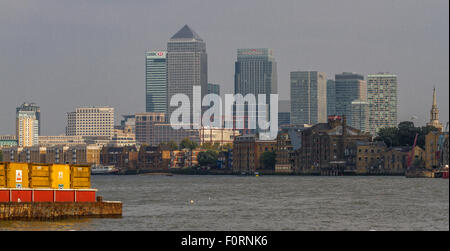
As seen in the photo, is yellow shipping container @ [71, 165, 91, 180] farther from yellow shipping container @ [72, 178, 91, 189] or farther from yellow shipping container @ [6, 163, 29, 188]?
yellow shipping container @ [6, 163, 29, 188]

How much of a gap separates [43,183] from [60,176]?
134 centimetres

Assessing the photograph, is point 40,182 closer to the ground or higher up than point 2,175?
closer to the ground

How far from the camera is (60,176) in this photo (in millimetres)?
58188

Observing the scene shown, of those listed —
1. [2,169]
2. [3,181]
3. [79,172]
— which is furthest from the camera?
[79,172]

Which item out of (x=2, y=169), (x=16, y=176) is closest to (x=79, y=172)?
(x=16, y=176)

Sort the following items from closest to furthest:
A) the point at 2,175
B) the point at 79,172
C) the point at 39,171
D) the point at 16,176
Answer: the point at 2,175 < the point at 16,176 < the point at 39,171 < the point at 79,172

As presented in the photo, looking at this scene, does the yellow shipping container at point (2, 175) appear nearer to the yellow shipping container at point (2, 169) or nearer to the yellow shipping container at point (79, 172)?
the yellow shipping container at point (2, 169)

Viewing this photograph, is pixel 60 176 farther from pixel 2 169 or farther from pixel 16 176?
pixel 2 169

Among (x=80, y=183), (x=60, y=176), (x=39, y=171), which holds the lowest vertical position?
(x=80, y=183)

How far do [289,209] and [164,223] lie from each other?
20.3 meters
